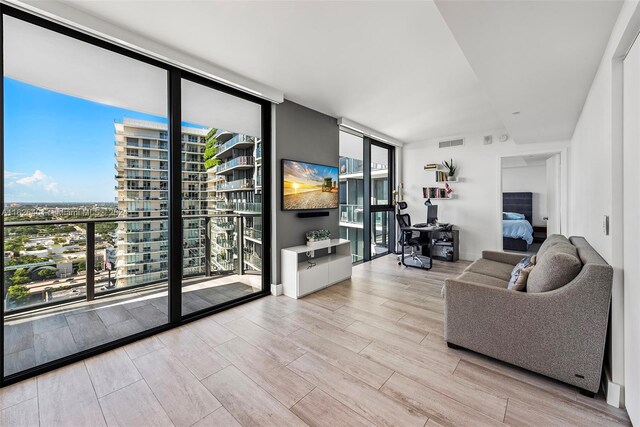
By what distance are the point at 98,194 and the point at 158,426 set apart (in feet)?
6.81

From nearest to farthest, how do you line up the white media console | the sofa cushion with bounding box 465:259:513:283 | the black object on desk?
the sofa cushion with bounding box 465:259:513:283
the white media console
the black object on desk

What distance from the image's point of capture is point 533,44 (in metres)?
1.77

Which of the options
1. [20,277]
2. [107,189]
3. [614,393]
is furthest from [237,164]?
[614,393]

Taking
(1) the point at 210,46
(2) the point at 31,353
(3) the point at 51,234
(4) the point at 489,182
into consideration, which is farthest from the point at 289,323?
(4) the point at 489,182

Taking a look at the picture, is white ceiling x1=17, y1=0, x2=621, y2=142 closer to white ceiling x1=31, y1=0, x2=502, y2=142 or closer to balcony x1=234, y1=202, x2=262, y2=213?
white ceiling x1=31, y1=0, x2=502, y2=142

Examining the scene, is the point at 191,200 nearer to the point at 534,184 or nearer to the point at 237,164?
the point at 237,164

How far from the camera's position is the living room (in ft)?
5.24

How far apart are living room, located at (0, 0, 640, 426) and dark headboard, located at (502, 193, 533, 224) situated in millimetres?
4279

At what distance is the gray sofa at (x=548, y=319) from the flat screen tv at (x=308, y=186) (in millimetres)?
2248

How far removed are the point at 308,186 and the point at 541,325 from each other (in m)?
2.96

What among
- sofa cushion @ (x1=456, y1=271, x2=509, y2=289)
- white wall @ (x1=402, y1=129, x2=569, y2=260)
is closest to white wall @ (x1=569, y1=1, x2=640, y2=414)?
sofa cushion @ (x1=456, y1=271, x2=509, y2=289)

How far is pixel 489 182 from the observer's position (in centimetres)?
522

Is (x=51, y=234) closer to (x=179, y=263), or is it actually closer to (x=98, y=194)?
(x=98, y=194)

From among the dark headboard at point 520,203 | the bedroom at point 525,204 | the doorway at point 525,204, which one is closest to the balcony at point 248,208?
the doorway at point 525,204
